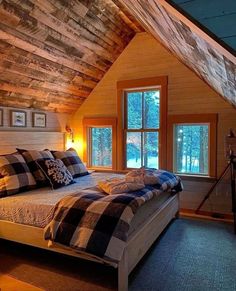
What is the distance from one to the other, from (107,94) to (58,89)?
3.19 ft

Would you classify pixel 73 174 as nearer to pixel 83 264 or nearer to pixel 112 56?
pixel 83 264

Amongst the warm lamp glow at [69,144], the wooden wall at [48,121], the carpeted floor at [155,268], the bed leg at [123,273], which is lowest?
the carpeted floor at [155,268]

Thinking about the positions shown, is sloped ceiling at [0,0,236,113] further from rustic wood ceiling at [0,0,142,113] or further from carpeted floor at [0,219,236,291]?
carpeted floor at [0,219,236,291]

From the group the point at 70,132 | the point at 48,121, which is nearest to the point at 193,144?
the point at 70,132

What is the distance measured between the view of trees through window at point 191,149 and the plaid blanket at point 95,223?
6.89ft

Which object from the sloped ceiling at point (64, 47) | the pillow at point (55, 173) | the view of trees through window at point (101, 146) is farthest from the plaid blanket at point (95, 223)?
the view of trees through window at point (101, 146)

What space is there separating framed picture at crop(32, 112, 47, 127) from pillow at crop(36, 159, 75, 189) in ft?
4.04

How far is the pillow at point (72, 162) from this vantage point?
139 inches

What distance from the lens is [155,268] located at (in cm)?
233

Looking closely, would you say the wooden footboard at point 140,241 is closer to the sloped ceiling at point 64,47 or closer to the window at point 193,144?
the window at point 193,144

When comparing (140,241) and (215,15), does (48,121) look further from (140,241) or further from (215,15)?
(215,15)

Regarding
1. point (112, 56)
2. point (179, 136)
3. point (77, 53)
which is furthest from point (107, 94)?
point (179, 136)

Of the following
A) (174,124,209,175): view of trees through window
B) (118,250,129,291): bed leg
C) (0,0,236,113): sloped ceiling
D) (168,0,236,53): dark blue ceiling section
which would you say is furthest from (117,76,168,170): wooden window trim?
(168,0,236,53): dark blue ceiling section

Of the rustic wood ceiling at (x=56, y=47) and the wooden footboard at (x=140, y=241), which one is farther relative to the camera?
the rustic wood ceiling at (x=56, y=47)
